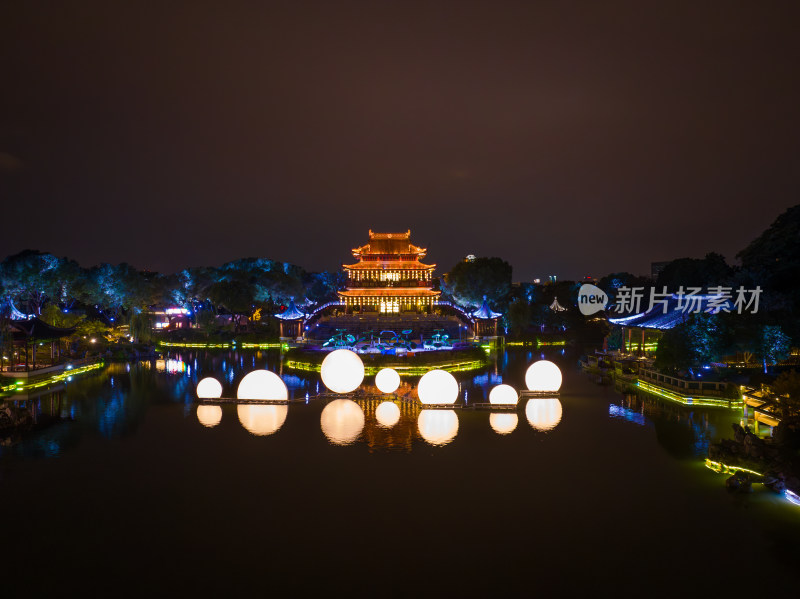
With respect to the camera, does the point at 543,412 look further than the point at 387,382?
No

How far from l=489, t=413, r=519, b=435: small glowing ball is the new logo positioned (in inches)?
1780

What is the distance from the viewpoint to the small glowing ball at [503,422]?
66.4 ft

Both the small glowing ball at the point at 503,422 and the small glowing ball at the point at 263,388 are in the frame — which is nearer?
the small glowing ball at the point at 503,422

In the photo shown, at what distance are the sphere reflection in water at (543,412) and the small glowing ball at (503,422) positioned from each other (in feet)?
2.13

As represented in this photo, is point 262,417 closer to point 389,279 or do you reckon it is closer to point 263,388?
point 263,388

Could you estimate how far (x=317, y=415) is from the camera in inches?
886

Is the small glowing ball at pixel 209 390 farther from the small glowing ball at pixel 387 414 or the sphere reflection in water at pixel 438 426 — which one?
the sphere reflection in water at pixel 438 426

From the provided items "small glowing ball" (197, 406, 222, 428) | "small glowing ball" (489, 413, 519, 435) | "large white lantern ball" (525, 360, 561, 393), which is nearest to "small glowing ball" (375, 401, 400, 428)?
"small glowing ball" (489, 413, 519, 435)

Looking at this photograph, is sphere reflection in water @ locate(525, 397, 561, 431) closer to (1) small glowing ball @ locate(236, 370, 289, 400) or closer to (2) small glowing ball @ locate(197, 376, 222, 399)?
(1) small glowing ball @ locate(236, 370, 289, 400)

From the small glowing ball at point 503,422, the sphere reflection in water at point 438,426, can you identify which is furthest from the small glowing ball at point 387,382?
the small glowing ball at point 503,422

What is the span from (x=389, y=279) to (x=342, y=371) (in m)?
41.3

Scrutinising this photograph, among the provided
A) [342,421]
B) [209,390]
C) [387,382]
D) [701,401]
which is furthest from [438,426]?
[701,401]

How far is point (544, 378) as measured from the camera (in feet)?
87.0

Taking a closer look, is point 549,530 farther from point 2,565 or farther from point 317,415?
point 317,415
